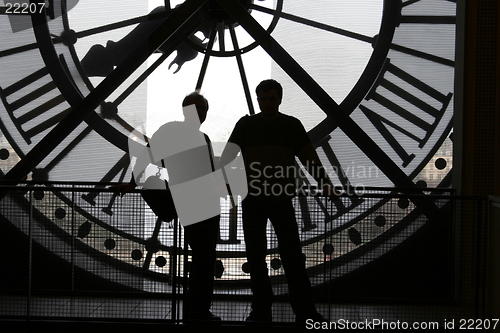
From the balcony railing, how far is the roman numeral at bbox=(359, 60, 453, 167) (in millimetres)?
1303

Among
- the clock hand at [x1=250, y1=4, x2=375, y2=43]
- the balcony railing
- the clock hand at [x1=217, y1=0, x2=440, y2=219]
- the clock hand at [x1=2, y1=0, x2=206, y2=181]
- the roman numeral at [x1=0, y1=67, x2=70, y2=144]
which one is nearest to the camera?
the balcony railing

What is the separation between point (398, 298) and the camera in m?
2.86

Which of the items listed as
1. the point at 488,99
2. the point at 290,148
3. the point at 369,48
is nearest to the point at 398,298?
the point at 290,148

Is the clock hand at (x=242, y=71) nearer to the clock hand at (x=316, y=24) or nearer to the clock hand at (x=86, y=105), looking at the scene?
the clock hand at (x=316, y=24)

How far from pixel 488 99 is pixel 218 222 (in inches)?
82.0

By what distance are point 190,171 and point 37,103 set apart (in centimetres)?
238

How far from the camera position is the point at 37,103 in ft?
14.7

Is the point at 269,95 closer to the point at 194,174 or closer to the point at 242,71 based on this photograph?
the point at 194,174

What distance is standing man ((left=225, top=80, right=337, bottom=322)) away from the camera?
2754mm

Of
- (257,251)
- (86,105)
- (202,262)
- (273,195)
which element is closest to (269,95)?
(273,195)

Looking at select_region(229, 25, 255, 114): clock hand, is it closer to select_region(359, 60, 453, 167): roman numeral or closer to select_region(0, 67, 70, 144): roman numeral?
select_region(359, 60, 453, 167): roman numeral

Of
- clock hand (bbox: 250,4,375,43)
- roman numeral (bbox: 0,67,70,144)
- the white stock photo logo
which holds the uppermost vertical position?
clock hand (bbox: 250,4,375,43)

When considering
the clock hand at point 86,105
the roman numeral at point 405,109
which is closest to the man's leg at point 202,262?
the clock hand at point 86,105

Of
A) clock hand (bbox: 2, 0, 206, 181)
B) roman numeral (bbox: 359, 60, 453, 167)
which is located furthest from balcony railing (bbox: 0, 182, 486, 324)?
roman numeral (bbox: 359, 60, 453, 167)
